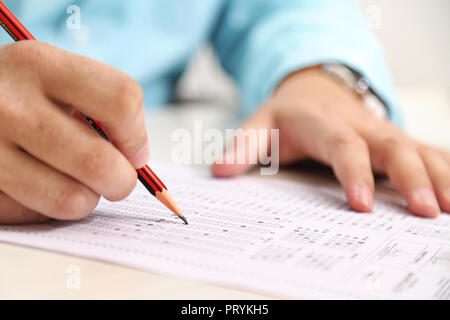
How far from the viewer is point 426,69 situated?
5.47ft

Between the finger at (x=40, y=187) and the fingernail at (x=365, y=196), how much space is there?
236 millimetres

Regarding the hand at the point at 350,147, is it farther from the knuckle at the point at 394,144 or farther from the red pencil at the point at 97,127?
the red pencil at the point at 97,127

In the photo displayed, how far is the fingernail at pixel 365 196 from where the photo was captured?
0.42 m

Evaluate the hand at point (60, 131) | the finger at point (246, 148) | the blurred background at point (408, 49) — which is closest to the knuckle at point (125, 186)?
the hand at point (60, 131)

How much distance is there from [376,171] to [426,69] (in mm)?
1304

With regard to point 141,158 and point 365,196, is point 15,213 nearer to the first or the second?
point 141,158

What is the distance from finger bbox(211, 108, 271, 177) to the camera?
1.69ft

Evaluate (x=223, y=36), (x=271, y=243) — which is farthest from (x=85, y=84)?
(x=223, y=36)

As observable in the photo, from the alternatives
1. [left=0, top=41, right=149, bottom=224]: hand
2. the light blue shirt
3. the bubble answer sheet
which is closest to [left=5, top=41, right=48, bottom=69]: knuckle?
[left=0, top=41, right=149, bottom=224]: hand

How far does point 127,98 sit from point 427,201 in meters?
0.28

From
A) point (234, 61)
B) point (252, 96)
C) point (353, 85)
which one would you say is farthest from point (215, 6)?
point (353, 85)

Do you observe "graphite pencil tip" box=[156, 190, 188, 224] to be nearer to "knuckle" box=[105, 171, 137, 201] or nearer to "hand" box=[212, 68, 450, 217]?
"knuckle" box=[105, 171, 137, 201]

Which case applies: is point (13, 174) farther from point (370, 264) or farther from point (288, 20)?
point (288, 20)

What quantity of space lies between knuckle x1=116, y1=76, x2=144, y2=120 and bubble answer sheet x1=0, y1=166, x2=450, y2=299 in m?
0.08
